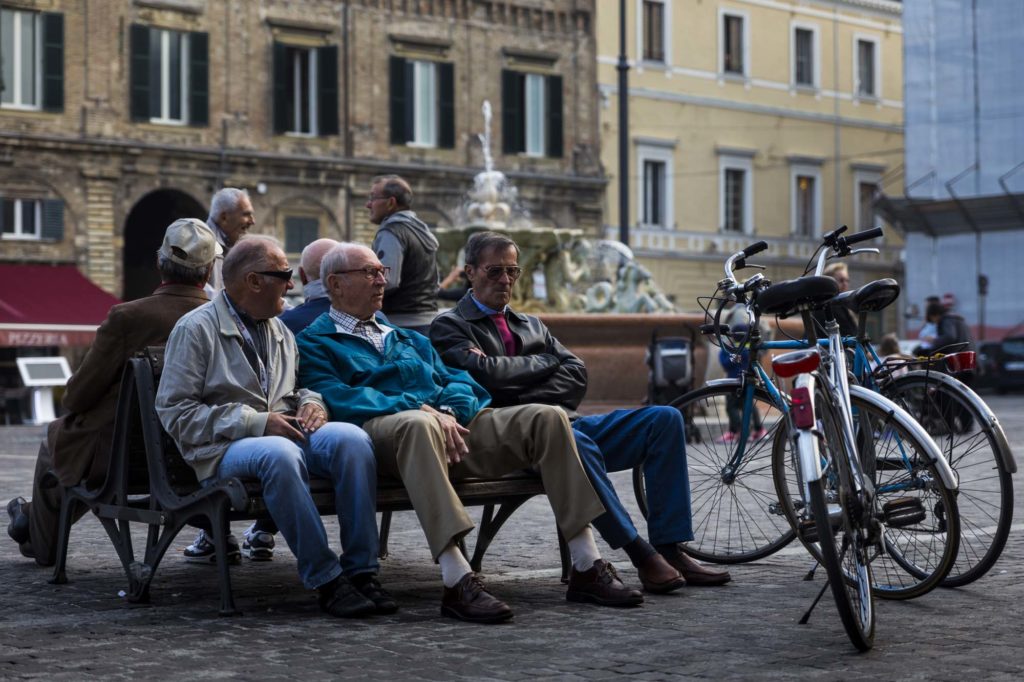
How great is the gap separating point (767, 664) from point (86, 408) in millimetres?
2889

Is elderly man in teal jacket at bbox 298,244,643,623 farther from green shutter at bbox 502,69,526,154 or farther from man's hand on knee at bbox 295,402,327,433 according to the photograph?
green shutter at bbox 502,69,526,154

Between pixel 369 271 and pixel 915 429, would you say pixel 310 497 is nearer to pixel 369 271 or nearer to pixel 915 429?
pixel 369 271

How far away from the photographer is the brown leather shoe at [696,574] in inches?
270

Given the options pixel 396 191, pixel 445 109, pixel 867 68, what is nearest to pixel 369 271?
pixel 396 191

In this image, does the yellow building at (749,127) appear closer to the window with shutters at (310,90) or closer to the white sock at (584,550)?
the window with shutters at (310,90)

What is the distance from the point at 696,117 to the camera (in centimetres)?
4578

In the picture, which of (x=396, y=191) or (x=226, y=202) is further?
(x=396, y=191)

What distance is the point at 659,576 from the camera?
658 centimetres

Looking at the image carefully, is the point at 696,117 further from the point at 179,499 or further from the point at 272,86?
the point at 179,499

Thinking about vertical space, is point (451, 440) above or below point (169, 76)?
below

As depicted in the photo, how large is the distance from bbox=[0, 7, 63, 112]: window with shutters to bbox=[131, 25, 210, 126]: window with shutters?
5.13ft

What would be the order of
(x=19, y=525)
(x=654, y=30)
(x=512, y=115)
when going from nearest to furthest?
(x=19, y=525)
(x=512, y=115)
(x=654, y=30)

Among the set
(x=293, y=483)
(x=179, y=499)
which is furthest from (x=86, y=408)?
(x=293, y=483)

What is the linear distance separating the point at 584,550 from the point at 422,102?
109 ft
